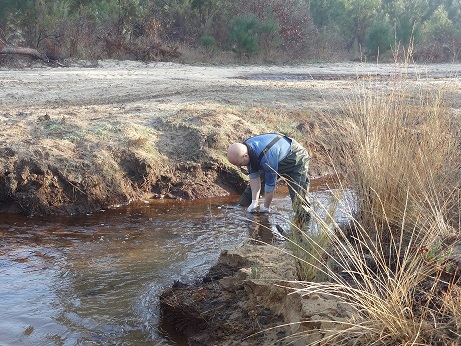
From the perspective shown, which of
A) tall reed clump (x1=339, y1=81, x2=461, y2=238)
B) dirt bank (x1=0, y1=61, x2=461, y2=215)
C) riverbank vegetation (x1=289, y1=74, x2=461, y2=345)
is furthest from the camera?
dirt bank (x1=0, y1=61, x2=461, y2=215)

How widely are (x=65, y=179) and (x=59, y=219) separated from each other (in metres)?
0.61

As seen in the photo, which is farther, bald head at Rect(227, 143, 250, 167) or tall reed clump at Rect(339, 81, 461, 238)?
bald head at Rect(227, 143, 250, 167)

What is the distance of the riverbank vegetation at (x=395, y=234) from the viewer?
12.1 feet

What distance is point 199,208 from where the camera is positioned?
8797 millimetres

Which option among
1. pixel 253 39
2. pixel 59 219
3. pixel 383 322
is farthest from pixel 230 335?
pixel 253 39

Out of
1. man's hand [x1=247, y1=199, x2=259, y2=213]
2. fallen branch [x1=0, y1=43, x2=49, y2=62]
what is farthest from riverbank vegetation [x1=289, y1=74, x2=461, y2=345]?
fallen branch [x1=0, y1=43, x2=49, y2=62]

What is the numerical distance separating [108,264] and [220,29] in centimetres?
2007

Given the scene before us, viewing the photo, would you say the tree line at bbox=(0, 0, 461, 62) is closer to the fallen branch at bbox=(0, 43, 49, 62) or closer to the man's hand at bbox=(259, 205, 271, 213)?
the fallen branch at bbox=(0, 43, 49, 62)

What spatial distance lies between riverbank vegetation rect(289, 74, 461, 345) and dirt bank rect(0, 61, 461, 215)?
441 millimetres

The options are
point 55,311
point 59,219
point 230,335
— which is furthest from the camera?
point 59,219

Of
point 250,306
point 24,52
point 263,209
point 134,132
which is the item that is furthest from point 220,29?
point 250,306

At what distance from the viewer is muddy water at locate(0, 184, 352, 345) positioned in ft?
16.8

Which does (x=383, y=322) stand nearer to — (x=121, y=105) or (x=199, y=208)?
(x=199, y=208)

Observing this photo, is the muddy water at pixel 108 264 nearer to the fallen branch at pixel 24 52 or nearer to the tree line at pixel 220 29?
the tree line at pixel 220 29
